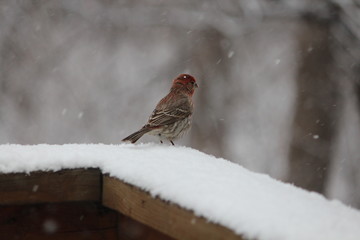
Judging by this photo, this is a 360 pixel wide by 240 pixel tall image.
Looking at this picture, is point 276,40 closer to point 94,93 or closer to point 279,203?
point 94,93

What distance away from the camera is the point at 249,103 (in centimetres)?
998

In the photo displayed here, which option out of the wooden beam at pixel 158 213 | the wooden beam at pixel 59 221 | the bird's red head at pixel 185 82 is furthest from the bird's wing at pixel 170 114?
the wooden beam at pixel 158 213

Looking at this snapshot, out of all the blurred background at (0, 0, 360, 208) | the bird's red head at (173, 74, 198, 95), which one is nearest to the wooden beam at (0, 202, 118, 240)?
the bird's red head at (173, 74, 198, 95)

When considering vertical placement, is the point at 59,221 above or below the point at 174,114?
below

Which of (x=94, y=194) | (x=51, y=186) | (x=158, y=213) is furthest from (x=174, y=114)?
(x=158, y=213)

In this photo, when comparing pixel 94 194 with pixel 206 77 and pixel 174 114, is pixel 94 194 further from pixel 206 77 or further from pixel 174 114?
pixel 206 77

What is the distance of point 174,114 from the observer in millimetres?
5535

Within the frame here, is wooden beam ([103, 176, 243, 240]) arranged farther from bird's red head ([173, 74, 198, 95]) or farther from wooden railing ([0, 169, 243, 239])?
bird's red head ([173, 74, 198, 95])

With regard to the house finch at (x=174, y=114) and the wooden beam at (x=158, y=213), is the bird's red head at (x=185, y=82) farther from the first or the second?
the wooden beam at (x=158, y=213)

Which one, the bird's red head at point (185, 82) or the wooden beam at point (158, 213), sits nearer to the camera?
the wooden beam at point (158, 213)

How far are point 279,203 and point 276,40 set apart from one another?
29.4ft

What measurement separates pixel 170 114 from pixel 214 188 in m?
3.32

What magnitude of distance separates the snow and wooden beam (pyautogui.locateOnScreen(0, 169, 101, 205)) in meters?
0.03

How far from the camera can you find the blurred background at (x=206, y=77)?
7387mm
